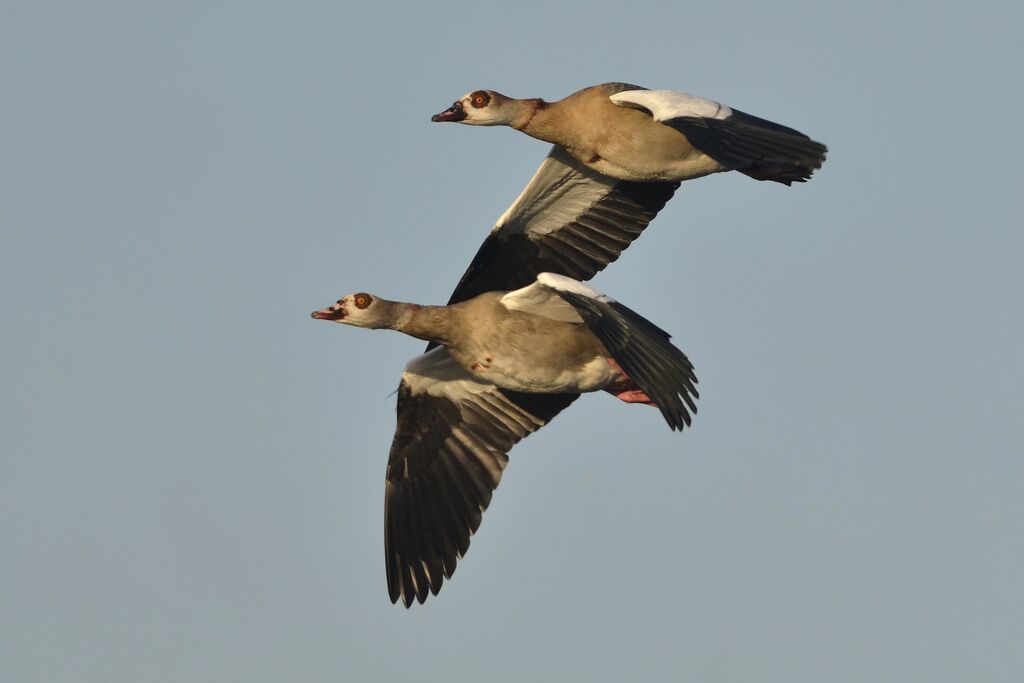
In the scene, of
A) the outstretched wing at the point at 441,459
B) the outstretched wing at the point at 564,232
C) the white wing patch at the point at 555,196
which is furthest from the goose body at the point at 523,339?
the white wing patch at the point at 555,196

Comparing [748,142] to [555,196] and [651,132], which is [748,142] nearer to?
[651,132]

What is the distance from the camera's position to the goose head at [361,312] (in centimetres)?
1862

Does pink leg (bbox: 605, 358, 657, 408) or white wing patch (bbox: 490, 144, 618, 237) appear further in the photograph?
white wing patch (bbox: 490, 144, 618, 237)

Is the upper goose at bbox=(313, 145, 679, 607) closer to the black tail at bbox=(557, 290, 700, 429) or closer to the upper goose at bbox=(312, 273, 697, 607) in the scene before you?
the upper goose at bbox=(312, 273, 697, 607)

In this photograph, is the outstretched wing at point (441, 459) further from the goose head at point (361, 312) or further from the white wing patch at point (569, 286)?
the white wing patch at point (569, 286)

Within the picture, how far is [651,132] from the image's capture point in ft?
61.0

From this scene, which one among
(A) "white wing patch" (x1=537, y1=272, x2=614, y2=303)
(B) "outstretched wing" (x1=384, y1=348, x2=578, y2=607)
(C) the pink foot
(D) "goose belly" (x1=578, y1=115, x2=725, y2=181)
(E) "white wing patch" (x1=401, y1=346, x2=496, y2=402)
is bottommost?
(B) "outstretched wing" (x1=384, y1=348, x2=578, y2=607)

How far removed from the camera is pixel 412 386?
1942 centimetres

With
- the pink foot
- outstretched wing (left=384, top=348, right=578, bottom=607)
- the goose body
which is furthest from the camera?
outstretched wing (left=384, top=348, right=578, bottom=607)

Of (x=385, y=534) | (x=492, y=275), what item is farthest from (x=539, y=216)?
(x=385, y=534)

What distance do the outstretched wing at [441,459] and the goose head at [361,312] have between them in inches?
31.1

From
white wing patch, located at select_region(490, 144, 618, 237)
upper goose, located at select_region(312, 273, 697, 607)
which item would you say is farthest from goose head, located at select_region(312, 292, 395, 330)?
white wing patch, located at select_region(490, 144, 618, 237)

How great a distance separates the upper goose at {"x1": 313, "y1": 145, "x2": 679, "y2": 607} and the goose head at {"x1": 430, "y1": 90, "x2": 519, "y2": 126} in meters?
0.52

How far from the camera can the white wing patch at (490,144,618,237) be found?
19.6 m
